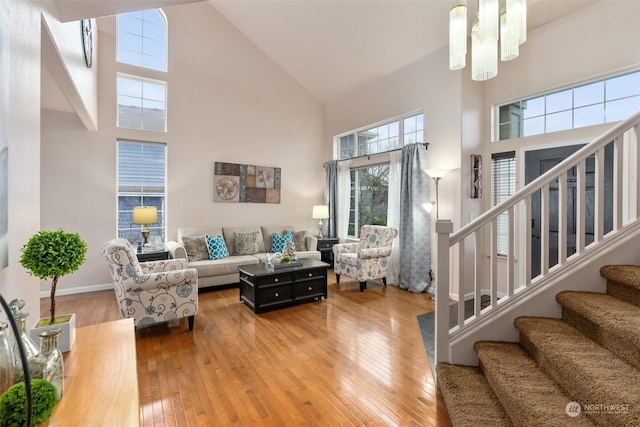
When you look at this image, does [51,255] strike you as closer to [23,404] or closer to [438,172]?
[23,404]

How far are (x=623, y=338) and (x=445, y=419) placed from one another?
1.04 m

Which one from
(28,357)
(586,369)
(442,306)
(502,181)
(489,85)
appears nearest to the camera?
(28,357)

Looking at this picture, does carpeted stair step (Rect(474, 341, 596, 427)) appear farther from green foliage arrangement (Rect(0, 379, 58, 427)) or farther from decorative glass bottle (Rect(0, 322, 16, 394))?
decorative glass bottle (Rect(0, 322, 16, 394))

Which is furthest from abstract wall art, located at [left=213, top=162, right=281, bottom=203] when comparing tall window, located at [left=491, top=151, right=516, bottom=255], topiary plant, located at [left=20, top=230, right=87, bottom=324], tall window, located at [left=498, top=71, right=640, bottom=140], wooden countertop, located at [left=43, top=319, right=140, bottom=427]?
topiary plant, located at [left=20, top=230, right=87, bottom=324]

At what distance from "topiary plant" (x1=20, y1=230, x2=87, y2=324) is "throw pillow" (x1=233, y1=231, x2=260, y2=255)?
4.05 meters

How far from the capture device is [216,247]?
4.96 metres

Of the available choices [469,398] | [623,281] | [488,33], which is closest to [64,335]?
[469,398]

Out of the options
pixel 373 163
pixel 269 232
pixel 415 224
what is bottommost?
pixel 269 232

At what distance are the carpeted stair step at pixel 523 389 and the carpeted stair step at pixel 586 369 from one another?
0.05 m

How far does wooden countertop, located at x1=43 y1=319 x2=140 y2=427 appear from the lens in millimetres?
938

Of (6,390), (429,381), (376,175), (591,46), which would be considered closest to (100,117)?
(376,175)

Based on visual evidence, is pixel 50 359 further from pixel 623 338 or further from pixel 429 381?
pixel 623 338

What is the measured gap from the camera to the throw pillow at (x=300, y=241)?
18.9ft

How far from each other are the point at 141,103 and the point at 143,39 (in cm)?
105
